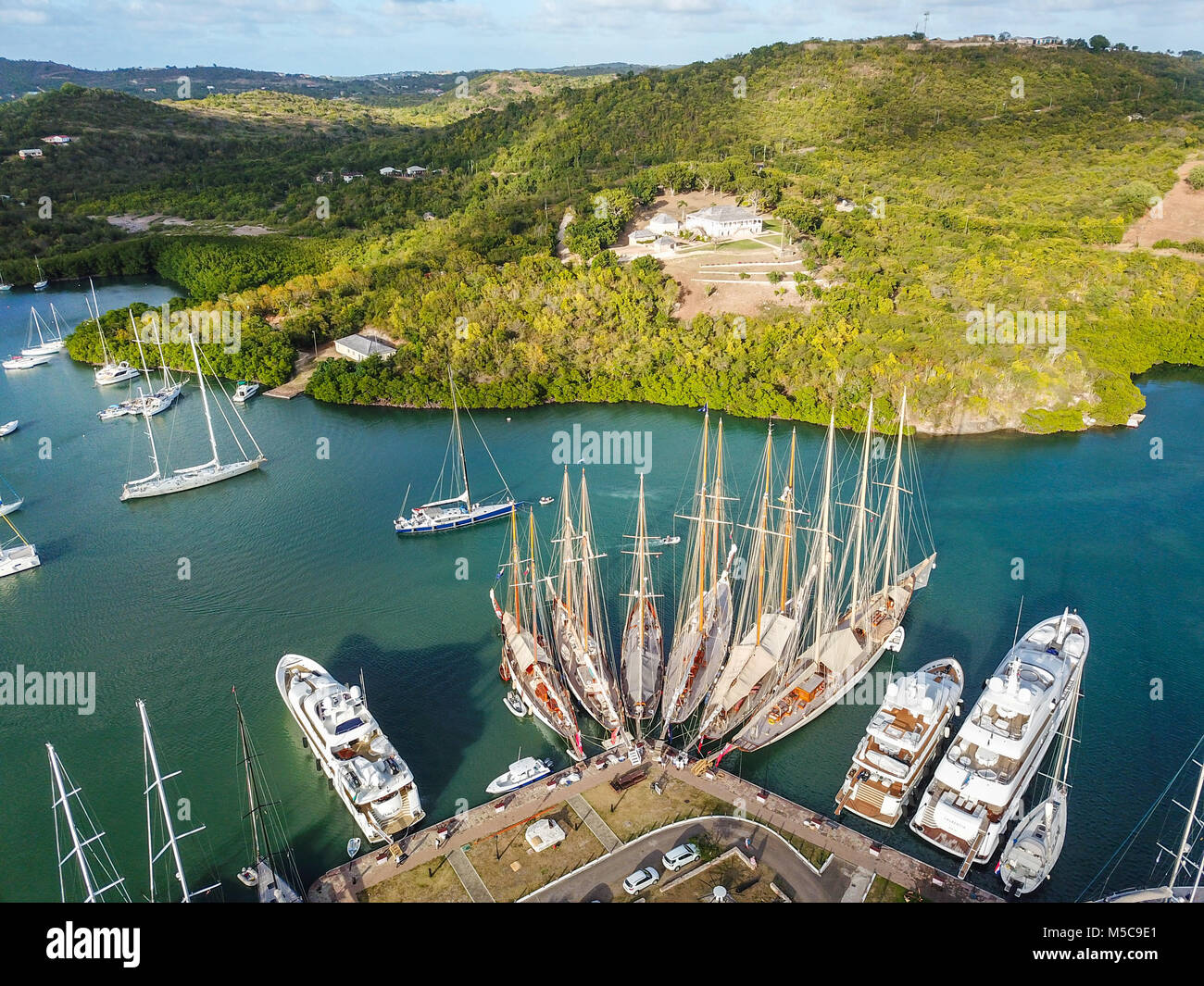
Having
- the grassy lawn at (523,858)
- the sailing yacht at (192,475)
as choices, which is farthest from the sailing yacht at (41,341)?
the grassy lawn at (523,858)

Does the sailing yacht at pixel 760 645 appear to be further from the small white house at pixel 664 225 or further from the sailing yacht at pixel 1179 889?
the small white house at pixel 664 225

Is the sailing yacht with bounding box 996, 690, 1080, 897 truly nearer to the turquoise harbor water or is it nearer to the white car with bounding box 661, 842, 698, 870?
the turquoise harbor water

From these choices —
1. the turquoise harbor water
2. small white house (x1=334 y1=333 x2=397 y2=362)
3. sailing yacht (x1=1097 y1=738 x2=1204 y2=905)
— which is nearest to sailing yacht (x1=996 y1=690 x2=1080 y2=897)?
the turquoise harbor water

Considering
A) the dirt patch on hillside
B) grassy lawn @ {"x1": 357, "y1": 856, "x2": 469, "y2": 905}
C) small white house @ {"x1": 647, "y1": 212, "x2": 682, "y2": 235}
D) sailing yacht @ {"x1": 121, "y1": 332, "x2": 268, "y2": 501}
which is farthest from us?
small white house @ {"x1": 647, "y1": 212, "x2": 682, "y2": 235}

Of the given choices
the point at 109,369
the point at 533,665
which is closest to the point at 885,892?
the point at 533,665

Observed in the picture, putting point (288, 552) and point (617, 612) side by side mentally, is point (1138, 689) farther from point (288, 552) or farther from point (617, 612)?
point (288, 552)
